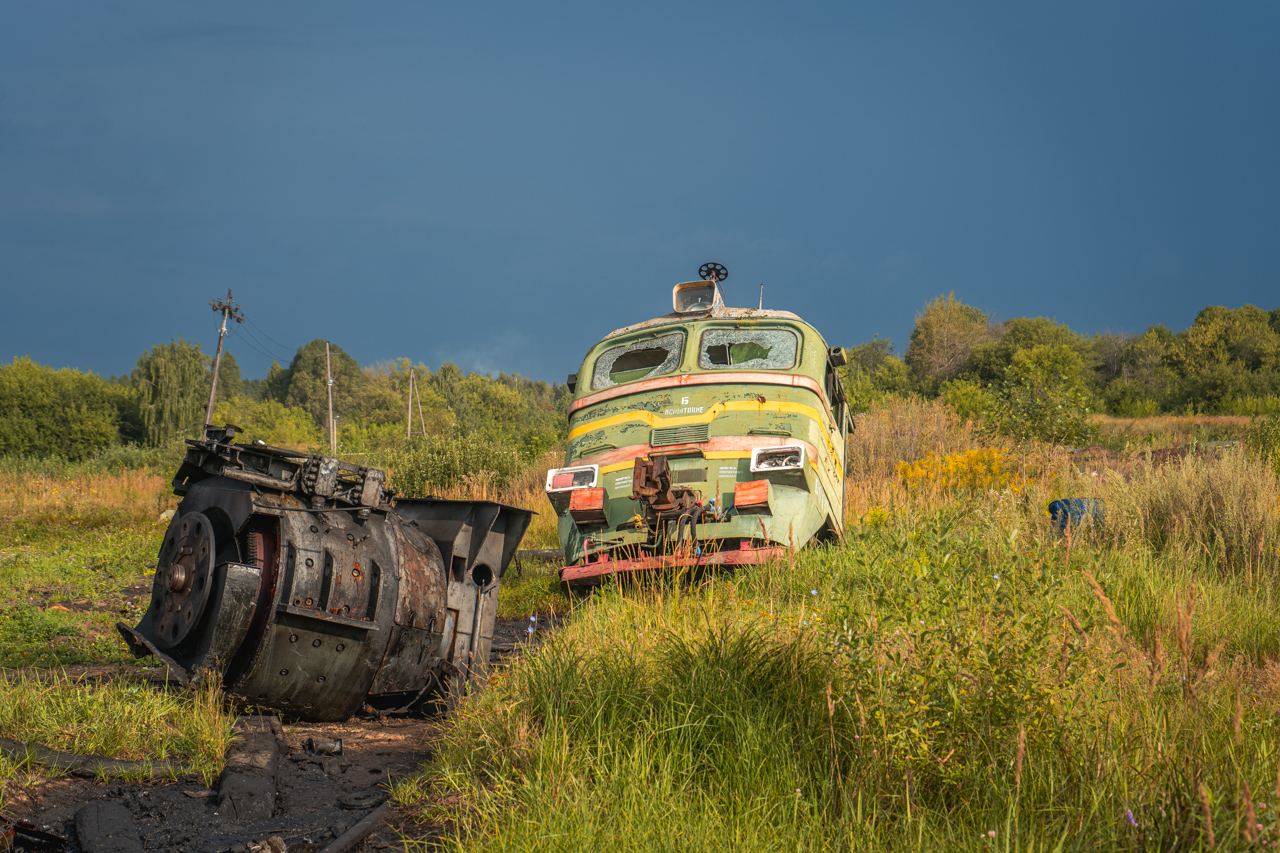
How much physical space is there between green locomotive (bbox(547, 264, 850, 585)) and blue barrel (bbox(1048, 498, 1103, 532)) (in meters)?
2.07

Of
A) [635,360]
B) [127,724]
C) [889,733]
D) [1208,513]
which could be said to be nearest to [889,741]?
[889,733]

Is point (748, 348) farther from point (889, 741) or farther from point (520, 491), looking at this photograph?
point (520, 491)

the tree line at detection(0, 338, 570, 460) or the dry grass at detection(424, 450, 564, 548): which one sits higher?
the tree line at detection(0, 338, 570, 460)

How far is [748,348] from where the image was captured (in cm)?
888

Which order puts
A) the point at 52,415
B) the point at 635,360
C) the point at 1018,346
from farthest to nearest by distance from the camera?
the point at 52,415, the point at 1018,346, the point at 635,360

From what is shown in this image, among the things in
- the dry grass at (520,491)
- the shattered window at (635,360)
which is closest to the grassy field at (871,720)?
the shattered window at (635,360)

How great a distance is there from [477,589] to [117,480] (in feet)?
64.7

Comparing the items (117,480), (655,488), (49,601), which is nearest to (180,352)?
(117,480)

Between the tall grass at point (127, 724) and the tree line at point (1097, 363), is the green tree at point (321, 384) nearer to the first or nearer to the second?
the tree line at point (1097, 363)

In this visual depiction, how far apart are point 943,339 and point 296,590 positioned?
172 feet

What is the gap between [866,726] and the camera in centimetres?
291

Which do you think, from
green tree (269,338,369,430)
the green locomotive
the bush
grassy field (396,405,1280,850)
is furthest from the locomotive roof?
green tree (269,338,369,430)

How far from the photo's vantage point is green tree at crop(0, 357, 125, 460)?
49750 mm

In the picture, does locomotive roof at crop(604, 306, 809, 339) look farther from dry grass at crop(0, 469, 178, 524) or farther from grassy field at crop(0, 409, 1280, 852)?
dry grass at crop(0, 469, 178, 524)
